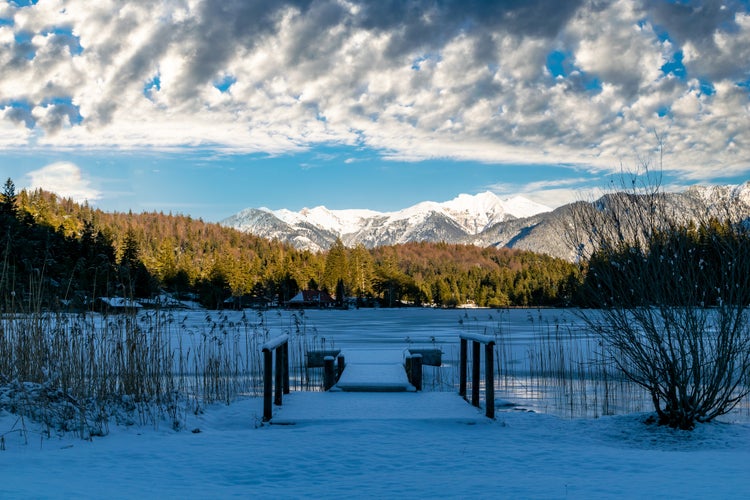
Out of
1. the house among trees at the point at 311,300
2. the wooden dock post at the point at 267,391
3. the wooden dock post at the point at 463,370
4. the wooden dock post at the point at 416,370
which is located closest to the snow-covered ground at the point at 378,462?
the wooden dock post at the point at 267,391

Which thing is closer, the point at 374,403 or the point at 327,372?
the point at 374,403

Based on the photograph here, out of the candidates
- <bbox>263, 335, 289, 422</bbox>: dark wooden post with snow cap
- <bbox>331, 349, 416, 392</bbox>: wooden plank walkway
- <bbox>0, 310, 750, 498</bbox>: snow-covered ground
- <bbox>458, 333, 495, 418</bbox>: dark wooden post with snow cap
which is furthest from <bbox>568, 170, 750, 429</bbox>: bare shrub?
<bbox>263, 335, 289, 422</bbox>: dark wooden post with snow cap

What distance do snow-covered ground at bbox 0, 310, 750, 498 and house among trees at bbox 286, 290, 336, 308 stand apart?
82.3 meters

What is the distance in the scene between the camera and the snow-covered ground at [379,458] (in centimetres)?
461

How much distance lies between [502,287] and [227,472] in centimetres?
12021

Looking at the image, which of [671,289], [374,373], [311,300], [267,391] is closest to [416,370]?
[374,373]

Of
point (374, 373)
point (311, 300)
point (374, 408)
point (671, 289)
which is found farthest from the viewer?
point (311, 300)

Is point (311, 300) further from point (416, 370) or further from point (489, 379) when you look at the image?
point (489, 379)

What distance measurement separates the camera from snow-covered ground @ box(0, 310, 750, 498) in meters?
4.61

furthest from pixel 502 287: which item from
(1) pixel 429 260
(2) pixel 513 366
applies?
(2) pixel 513 366

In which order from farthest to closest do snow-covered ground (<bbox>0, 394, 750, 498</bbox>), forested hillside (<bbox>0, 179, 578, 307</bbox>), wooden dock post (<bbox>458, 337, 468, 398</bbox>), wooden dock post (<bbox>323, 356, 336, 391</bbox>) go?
1. forested hillside (<bbox>0, 179, 578, 307</bbox>)
2. wooden dock post (<bbox>323, 356, 336, 391</bbox>)
3. wooden dock post (<bbox>458, 337, 468, 398</bbox>)
4. snow-covered ground (<bbox>0, 394, 750, 498</bbox>)

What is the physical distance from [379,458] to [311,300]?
86.8 metres

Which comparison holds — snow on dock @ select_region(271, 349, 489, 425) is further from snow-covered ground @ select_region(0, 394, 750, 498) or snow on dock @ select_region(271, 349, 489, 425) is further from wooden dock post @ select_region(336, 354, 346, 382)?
wooden dock post @ select_region(336, 354, 346, 382)

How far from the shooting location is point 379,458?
573 cm
